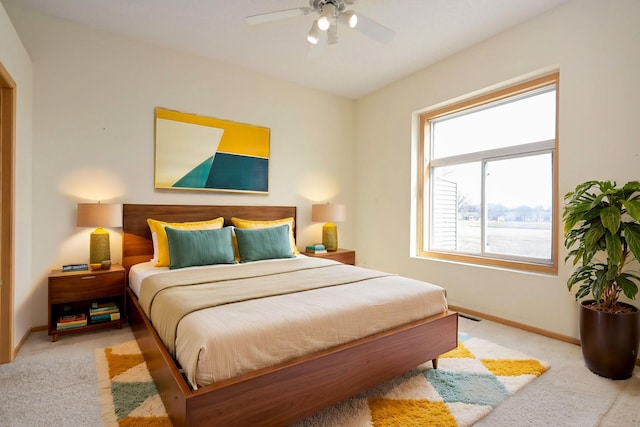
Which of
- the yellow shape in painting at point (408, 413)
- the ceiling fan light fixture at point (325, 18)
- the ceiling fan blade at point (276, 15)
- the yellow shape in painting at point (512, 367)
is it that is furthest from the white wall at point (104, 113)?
the yellow shape in painting at point (512, 367)

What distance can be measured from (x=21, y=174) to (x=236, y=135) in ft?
6.37

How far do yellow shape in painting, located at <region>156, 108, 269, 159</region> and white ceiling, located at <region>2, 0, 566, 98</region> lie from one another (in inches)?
27.1

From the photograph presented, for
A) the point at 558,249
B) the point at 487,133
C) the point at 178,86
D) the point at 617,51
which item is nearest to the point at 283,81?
the point at 178,86

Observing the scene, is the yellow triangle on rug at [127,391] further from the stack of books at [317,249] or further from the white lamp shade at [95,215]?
the stack of books at [317,249]

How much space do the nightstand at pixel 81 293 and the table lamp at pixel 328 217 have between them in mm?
2218

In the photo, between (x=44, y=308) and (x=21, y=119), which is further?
(x=44, y=308)

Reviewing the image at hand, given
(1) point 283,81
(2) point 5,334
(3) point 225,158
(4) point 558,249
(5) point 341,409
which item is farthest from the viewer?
(1) point 283,81

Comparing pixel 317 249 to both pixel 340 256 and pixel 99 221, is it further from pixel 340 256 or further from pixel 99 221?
pixel 99 221

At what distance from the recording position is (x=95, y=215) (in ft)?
Answer: 8.95

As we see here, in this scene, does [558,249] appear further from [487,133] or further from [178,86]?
[178,86]

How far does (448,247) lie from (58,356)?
386 centimetres

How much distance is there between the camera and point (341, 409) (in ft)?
5.72

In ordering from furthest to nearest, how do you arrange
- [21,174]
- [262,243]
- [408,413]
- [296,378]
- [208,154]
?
[208,154], [262,243], [21,174], [408,413], [296,378]

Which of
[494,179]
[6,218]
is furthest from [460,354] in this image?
[6,218]
